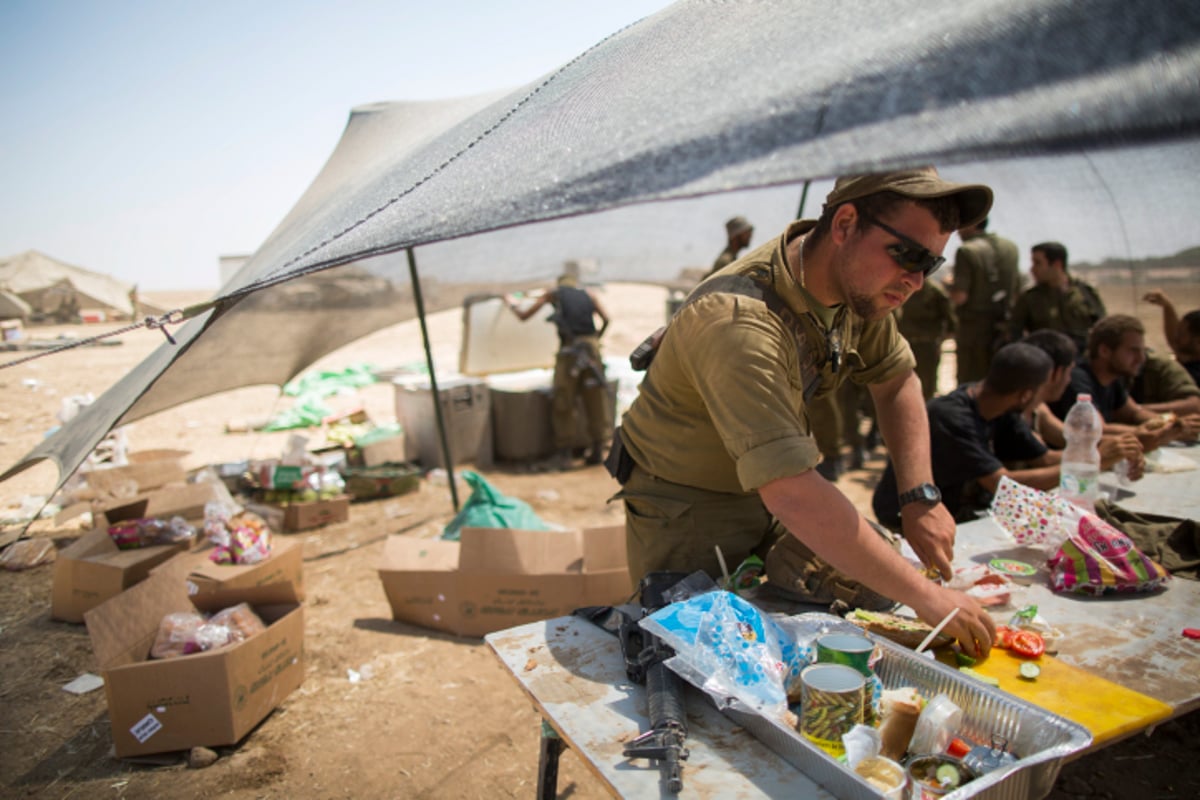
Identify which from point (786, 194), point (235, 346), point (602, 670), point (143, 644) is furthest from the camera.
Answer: point (786, 194)

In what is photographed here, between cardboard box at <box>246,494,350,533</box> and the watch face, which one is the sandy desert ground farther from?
the watch face

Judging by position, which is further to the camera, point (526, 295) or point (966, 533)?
point (526, 295)

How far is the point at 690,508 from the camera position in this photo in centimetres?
207

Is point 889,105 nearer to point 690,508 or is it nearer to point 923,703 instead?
point 923,703

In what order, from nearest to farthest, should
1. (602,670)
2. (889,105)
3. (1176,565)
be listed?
1. (889,105)
2. (602,670)
3. (1176,565)

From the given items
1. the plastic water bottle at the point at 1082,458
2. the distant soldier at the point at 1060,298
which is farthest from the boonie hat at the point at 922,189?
the distant soldier at the point at 1060,298

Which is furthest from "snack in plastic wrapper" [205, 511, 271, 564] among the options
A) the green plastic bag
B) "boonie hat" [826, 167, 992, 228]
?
"boonie hat" [826, 167, 992, 228]

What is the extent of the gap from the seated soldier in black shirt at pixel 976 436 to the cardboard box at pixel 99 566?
11.3ft

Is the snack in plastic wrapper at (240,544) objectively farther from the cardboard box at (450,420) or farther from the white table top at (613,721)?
the cardboard box at (450,420)

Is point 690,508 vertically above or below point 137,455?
above

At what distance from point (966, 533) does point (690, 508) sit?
1.20 metres

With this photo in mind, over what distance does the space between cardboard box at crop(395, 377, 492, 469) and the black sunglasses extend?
542cm

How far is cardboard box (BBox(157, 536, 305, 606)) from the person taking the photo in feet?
10.9

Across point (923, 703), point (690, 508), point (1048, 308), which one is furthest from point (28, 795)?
point (1048, 308)
